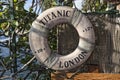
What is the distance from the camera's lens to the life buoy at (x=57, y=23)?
4996 millimetres

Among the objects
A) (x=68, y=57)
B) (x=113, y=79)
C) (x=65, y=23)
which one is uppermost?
(x=65, y=23)

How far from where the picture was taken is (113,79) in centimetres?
514

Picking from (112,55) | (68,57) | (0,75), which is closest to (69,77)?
(68,57)

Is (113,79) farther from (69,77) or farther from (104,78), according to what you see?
(69,77)

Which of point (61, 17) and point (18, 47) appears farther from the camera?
point (18, 47)

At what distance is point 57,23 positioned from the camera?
198 inches

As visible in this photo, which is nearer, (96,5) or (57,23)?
(57,23)

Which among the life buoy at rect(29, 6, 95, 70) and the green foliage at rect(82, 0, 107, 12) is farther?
the green foliage at rect(82, 0, 107, 12)

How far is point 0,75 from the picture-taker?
5.60 metres

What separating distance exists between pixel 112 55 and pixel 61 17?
0.83m

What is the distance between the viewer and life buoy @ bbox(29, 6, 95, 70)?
16.4ft

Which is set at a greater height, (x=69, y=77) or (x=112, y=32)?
(x=112, y=32)

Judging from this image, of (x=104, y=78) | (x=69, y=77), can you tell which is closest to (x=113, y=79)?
(x=104, y=78)

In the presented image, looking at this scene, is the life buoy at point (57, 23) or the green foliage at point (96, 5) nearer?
the life buoy at point (57, 23)
